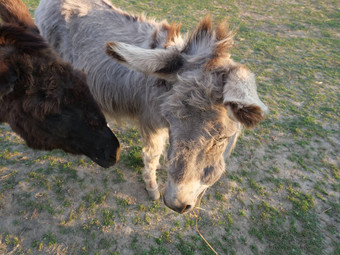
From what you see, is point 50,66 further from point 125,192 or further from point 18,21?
point 125,192

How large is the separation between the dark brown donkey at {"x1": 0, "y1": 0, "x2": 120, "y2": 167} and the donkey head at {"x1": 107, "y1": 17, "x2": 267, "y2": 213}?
1.88 ft

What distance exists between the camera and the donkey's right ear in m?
1.73

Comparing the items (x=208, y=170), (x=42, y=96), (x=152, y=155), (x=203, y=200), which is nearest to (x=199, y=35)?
(x=208, y=170)

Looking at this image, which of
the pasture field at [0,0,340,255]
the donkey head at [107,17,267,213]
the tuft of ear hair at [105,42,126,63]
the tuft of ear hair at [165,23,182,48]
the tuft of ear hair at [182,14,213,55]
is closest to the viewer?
the donkey head at [107,17,267,213]

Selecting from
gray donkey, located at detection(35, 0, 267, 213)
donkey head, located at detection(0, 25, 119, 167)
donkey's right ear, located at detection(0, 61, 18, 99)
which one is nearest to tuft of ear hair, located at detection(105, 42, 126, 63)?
gray donkey, located at detection(35, 0, 267, 213)

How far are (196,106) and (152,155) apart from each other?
1.76 meters

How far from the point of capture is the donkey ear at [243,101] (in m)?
1.40

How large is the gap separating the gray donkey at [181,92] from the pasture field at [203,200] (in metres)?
0.94

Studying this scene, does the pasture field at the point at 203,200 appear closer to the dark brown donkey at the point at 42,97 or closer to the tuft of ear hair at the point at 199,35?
the tuft of ear hair at the point at 199,35

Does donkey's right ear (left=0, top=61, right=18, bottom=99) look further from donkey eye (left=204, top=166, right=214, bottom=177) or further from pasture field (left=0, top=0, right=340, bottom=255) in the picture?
pasture field (left=0, top=0, right=340, bottom=255)

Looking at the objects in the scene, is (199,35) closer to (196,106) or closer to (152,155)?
(196,106)

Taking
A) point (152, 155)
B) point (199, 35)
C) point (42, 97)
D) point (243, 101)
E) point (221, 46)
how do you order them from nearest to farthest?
point (243, 101) → point (42, 97) → point (221, 46) → point (199, 35) → point (152, 155)

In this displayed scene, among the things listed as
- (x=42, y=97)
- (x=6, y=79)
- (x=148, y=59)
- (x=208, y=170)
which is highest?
(x=148, y=59)

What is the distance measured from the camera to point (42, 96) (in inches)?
78.1
